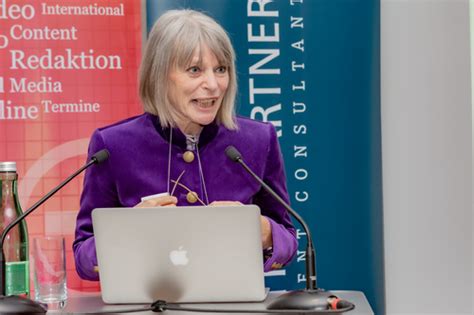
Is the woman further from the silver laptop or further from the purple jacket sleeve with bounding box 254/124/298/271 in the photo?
the silver laptop

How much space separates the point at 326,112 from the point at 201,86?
3.71ft

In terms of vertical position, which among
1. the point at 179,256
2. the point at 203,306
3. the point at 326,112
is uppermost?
the point at 326,112

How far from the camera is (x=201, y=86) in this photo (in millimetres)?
2430

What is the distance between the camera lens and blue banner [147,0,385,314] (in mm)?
3410

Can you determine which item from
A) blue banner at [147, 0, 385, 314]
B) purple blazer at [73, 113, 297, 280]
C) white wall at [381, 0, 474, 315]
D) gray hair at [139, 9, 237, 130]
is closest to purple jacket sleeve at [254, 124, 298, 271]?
purple blazer at [73, 113, 297, 280]

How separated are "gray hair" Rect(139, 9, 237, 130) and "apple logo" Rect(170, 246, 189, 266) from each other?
29.5 inches

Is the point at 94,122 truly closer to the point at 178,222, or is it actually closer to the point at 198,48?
the point at 198,48

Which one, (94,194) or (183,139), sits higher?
(183,139)

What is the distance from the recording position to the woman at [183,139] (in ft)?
7.98

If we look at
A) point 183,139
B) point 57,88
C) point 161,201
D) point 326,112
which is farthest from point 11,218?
point 326,112

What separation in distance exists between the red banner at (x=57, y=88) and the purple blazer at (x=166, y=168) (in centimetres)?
97

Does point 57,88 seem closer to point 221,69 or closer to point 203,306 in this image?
point 221,69

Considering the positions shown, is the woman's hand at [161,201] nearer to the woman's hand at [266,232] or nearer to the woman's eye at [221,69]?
the woman's hand at [266,232]

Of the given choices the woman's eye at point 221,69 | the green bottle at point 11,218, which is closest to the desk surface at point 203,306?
the green bottle at point 11,218
